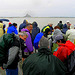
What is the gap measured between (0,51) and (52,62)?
1125mm

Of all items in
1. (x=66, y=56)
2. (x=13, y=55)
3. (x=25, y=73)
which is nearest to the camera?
(x=25, y=73)

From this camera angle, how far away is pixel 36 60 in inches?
58.0

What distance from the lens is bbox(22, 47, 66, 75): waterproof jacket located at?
140cm

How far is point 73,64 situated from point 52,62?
320 mm

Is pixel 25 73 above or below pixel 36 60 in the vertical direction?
below

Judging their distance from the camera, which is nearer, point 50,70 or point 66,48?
point 50,70

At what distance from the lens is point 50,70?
4.59ft

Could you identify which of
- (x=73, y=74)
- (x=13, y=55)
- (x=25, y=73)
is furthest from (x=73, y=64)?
(x=13, y=55)

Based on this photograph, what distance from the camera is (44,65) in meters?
1.41

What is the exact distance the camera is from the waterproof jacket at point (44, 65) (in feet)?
4.59

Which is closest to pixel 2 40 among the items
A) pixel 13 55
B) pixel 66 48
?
pixel 13 55

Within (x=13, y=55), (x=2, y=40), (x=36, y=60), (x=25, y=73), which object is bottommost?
(x=25, y=73)

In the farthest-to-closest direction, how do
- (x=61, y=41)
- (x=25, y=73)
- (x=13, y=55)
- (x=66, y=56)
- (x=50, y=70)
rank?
1. (x=61, y=41)
2. (x=13, y=55)
3. (x=66, y=56)
4. (x=25, y=73)
5. (x=50, y=70)

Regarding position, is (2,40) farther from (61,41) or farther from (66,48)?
(61,41)
